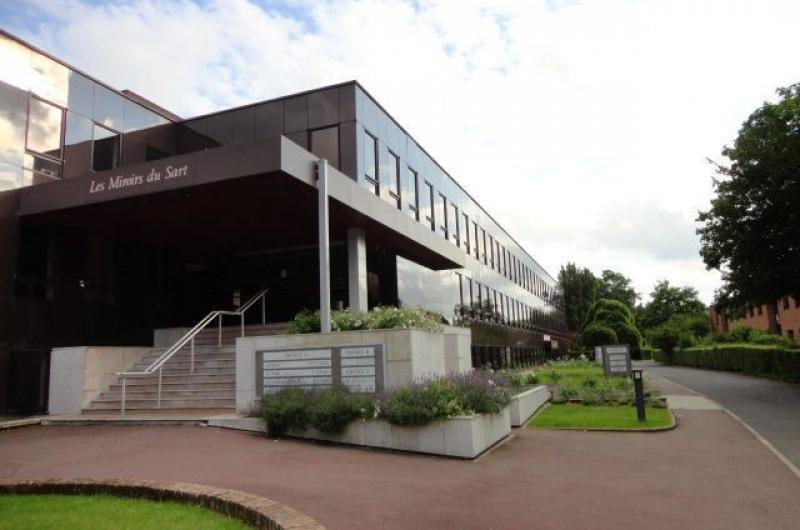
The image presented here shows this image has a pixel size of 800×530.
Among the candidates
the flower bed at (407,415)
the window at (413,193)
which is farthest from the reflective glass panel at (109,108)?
the flower bed at (407,415)

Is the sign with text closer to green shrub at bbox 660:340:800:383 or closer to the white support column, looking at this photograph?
the white support column

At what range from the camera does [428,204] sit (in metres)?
25.2

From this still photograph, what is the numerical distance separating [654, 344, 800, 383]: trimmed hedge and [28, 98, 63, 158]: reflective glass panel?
27840mm

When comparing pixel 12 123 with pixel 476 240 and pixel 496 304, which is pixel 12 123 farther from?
pixel 496 304

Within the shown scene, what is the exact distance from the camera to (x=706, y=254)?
2542 centimetres

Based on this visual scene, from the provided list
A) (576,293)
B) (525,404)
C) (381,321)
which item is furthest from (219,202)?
(576,293)

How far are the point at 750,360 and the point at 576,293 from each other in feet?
172

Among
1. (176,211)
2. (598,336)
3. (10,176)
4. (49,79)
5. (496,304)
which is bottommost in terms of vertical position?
(598,336)

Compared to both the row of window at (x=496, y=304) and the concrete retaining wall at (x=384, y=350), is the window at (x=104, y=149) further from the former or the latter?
the row of window at (x=496, y=304)

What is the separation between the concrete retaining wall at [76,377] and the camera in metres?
13.8

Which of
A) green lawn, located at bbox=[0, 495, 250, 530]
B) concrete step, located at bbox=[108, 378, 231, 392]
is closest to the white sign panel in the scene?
concrete step, located at bbox=[108, 378, 231, 392]

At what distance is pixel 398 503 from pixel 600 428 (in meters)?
7.38

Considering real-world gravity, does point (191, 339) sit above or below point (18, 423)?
above

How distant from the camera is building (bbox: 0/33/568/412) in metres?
14.5
